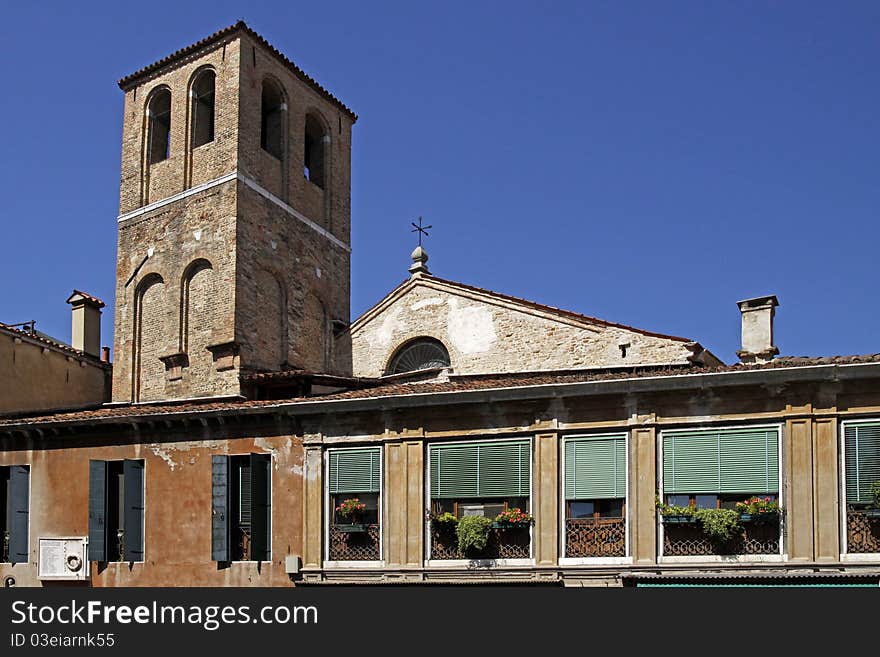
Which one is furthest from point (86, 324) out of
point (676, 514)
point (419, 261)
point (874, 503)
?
point (874, 503)

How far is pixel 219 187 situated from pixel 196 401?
7069mm

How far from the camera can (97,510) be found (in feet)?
71.1

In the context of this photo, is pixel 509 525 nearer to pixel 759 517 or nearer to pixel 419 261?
pixel 759 517

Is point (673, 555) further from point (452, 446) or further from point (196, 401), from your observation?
point (196, 401)

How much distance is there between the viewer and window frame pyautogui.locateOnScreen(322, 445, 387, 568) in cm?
1964

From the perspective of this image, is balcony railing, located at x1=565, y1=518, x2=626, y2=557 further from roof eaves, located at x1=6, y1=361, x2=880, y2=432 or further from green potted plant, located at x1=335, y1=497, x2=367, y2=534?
green potted plant, located at x1=335, y1=497, x2=367, y2=534

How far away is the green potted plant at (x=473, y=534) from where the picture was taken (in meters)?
18.8

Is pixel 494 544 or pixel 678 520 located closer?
pixel 678 520

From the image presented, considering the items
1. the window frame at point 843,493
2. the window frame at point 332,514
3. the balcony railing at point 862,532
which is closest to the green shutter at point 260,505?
the window frame at point 332,514

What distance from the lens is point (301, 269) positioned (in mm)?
31500

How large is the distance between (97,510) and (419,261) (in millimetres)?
12227

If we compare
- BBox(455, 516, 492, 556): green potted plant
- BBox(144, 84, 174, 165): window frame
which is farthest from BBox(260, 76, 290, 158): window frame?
BBox(455, 516, 492, 556): green potted plant

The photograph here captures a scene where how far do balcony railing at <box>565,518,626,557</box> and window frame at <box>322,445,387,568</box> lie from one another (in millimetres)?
3229
